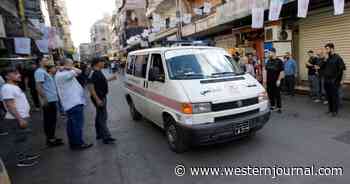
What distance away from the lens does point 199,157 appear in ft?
15.1

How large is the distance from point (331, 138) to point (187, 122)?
3115 millimetres

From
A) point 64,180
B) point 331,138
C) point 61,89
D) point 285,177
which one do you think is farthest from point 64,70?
point 331,138

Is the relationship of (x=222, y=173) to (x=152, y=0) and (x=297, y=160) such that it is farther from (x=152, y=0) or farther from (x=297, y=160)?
(x=152, y=0)

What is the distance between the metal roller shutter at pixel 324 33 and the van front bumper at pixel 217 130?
7366 mm

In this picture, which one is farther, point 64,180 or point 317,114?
point 317,114

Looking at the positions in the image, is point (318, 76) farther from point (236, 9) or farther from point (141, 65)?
point (236, 9)

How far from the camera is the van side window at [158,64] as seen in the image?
525 cm

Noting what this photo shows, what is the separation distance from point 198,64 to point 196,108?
126cm

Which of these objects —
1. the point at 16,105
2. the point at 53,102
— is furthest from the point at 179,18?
the point at 16,105

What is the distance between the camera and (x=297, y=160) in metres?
4.18

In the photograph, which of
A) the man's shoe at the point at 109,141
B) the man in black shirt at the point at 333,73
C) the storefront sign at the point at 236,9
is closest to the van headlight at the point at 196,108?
the man's shoe at the point at 109,141

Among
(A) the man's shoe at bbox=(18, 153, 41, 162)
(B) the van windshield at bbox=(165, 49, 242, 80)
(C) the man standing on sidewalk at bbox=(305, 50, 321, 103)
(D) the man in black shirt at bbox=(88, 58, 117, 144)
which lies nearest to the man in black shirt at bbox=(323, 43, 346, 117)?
(C) the man standing on sidewalk at bbox=(305, 50, 321, 103)

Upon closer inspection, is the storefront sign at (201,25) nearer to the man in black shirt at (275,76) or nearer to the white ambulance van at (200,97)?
the man in black shirt at (275,76)

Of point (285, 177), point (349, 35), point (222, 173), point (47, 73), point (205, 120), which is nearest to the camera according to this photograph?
point (285, 177)
